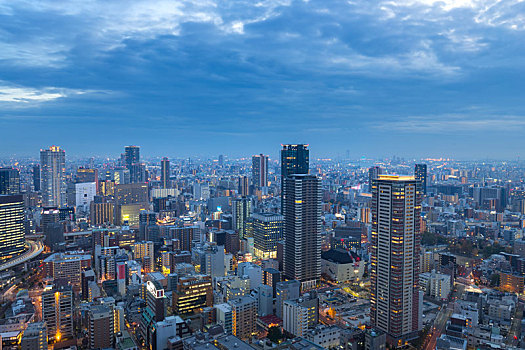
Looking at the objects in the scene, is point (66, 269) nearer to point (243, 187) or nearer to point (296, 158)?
point (296, 158)

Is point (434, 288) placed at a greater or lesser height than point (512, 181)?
lesser

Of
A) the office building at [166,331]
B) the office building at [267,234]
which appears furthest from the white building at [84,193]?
the office building at [166,331]

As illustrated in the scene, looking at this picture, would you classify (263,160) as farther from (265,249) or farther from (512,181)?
(512,181)

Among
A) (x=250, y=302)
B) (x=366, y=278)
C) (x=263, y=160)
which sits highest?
(x=263, y=160)

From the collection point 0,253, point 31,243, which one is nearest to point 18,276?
point 0,253

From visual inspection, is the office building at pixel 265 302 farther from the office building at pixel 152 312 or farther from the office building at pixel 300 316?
the office building at pixel 152 312

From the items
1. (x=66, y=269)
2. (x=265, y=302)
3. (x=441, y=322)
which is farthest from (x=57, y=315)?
(x=441, y=322)
